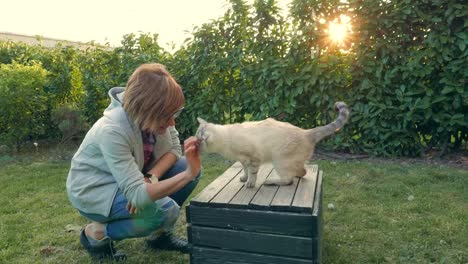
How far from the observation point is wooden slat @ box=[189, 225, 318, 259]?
246 centimetres

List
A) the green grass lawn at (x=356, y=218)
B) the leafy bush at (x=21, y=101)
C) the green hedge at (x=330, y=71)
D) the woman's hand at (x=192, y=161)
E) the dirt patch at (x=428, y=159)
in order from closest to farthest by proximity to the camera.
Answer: the woman's hand at (x=192, y=161) < the green grass lawn at (x=356, y=218) < the green hedge at (x=330, y=71) < the dirt patch at (x=428, y=159) < the leafy bush at (x=21, y=101)

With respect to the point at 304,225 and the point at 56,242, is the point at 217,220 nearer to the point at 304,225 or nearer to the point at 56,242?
the point at 304,225

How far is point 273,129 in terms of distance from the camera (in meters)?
3.01

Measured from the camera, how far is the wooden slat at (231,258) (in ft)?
8.25

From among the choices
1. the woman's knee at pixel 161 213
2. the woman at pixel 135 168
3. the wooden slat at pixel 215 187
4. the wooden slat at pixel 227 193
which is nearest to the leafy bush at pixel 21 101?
the woman at pixel 135 168

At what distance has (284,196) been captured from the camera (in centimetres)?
270

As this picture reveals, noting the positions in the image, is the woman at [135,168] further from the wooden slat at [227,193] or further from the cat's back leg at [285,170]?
the cat's back leg at [285,170]

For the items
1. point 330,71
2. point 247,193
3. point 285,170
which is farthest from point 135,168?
point 330,71

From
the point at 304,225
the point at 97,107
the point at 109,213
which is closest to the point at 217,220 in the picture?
the point at 304,225

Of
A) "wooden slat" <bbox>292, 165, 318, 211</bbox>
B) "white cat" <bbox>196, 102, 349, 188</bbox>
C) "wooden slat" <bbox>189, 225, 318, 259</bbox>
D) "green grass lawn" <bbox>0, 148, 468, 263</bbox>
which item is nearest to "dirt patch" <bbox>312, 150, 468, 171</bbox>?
"green grass lawn" <bbox>0, 148, 468, 263</bbox>

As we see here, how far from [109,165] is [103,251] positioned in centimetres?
88

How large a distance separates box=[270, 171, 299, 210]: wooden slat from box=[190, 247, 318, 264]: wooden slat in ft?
1.08

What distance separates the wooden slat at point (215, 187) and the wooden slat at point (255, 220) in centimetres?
6

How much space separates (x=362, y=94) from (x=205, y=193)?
12.3ft
